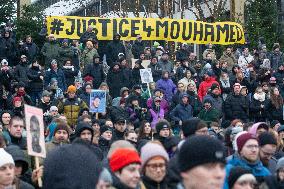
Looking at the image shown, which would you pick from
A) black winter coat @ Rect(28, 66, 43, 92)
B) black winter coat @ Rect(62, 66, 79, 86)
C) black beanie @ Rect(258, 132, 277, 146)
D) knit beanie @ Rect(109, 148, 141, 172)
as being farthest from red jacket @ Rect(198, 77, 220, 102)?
knit beanie @ Rect(109, 148, 141, 172)

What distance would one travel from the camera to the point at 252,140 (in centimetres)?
1011

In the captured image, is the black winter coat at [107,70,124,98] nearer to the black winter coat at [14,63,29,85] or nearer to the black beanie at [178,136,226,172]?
the black winter coat at [14,63,29,85]

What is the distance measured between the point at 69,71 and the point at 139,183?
1700cm

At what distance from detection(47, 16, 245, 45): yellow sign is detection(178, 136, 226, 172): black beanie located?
2581 cm

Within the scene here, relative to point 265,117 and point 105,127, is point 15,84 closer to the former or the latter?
point 265,117

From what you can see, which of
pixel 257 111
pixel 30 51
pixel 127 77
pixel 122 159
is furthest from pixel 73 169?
pixel 30 51

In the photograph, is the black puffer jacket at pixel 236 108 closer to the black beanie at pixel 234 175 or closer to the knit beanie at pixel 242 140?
the knit beanie at pixel 242 140

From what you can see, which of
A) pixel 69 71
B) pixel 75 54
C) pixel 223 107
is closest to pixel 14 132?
pixel 223 107

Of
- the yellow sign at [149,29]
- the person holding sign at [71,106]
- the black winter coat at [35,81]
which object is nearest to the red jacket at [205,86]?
the black winter coat at [35,81]

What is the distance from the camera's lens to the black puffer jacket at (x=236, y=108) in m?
22.7

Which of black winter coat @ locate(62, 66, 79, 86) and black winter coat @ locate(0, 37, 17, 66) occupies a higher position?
black winter coat @ locate(0, 37, 17, 66)

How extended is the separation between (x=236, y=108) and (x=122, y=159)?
49.4 ft

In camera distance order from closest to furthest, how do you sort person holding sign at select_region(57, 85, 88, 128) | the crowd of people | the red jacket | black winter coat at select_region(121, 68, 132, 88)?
the crowd of people, person holding sign at select_region(57, 85, 88, 128), the red jacket, black winter coat at select_region(121, 68, 132, 88)

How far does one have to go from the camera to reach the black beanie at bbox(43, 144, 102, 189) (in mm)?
5309
